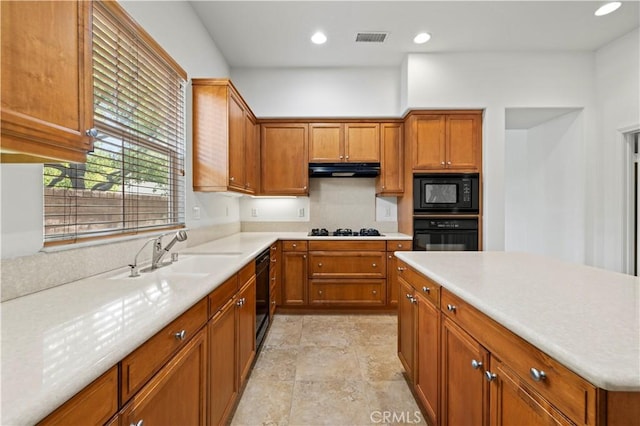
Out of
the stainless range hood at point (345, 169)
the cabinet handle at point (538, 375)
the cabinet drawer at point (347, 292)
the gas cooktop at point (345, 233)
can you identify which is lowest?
the cabinet drawer at point (347, 292)

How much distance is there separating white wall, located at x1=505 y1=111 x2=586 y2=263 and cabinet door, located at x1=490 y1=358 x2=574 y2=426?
3.56 metres

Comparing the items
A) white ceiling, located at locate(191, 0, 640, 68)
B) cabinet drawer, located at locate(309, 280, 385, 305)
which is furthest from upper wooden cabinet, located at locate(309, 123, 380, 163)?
cabinet drawer, located at locate(309, 280, 385, 305)

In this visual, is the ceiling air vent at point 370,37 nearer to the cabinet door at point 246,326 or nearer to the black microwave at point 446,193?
the black microwave at point 446,193

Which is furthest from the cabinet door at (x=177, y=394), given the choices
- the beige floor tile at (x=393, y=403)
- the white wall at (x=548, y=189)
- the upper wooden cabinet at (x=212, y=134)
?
the white wall at (x=548, y=189)

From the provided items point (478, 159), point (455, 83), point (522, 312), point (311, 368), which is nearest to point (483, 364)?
point (522, 312)

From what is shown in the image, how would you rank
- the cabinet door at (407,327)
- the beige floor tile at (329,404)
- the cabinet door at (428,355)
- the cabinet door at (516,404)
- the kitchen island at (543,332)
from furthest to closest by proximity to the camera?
1. the cabinet door at (407,327)
2. the beige floor tile at (329,404)
3. the cabinet door at (428,355)
4. the cabinet door at (516,404)
5. the kitchen island at (543,332)

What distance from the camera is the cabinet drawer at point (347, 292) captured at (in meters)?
3.54

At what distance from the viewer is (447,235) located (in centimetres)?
348

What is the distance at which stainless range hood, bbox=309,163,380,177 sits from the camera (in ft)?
12.3

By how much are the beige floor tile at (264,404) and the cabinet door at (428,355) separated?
84 cm

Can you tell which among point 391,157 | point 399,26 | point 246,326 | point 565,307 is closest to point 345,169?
point 391,157

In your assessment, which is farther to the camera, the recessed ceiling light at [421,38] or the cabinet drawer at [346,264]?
the cabinet drawer at [346,264]

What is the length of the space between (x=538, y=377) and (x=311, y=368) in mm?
1874

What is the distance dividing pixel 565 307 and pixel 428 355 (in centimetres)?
84
